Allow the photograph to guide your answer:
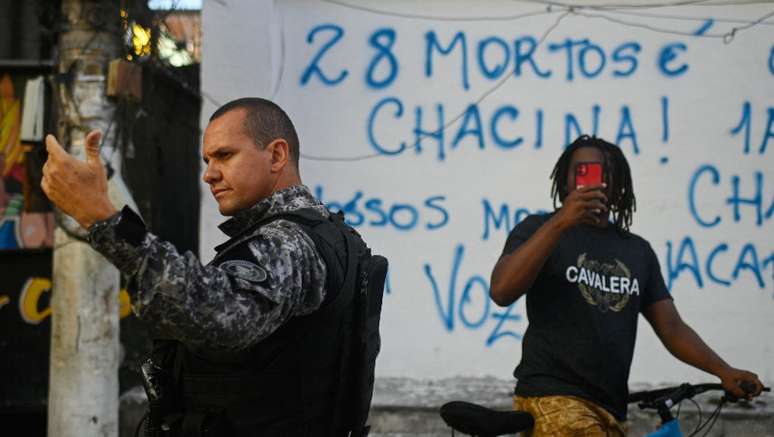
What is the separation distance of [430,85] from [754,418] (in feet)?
8.78

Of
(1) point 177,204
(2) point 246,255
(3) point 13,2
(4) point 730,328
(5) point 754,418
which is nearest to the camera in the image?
(2) point 246,255

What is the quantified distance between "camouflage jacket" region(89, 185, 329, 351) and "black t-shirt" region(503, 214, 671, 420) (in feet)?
4.62

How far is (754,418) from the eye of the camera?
534 centimetres

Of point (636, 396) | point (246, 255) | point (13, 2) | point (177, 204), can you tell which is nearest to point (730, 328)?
point (636, 396)

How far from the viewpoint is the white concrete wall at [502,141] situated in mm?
5938

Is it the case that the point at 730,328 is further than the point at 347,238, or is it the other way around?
the point at 730,328

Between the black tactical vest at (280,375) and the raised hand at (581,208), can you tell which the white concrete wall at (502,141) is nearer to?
the raised hand at (581,208)

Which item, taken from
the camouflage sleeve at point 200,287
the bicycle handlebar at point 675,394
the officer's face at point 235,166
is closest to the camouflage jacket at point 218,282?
the camouflage sleeve at point 200,287

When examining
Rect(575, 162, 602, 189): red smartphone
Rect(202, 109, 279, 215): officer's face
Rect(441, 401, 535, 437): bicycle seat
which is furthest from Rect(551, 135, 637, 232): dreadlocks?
Rect(202, 109, 279, 215): officer's face

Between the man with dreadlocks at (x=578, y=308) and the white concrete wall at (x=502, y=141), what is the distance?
8.55ft

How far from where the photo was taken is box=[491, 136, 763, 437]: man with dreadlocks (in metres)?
3.11

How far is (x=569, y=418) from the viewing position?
309cm

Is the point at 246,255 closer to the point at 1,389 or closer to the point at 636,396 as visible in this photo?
the point at 636,396

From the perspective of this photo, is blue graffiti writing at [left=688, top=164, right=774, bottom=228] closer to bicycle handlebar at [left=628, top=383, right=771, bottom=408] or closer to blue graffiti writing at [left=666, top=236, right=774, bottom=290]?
blue graffiti writing at [left=666, top=236, right=774, bottom=290]
